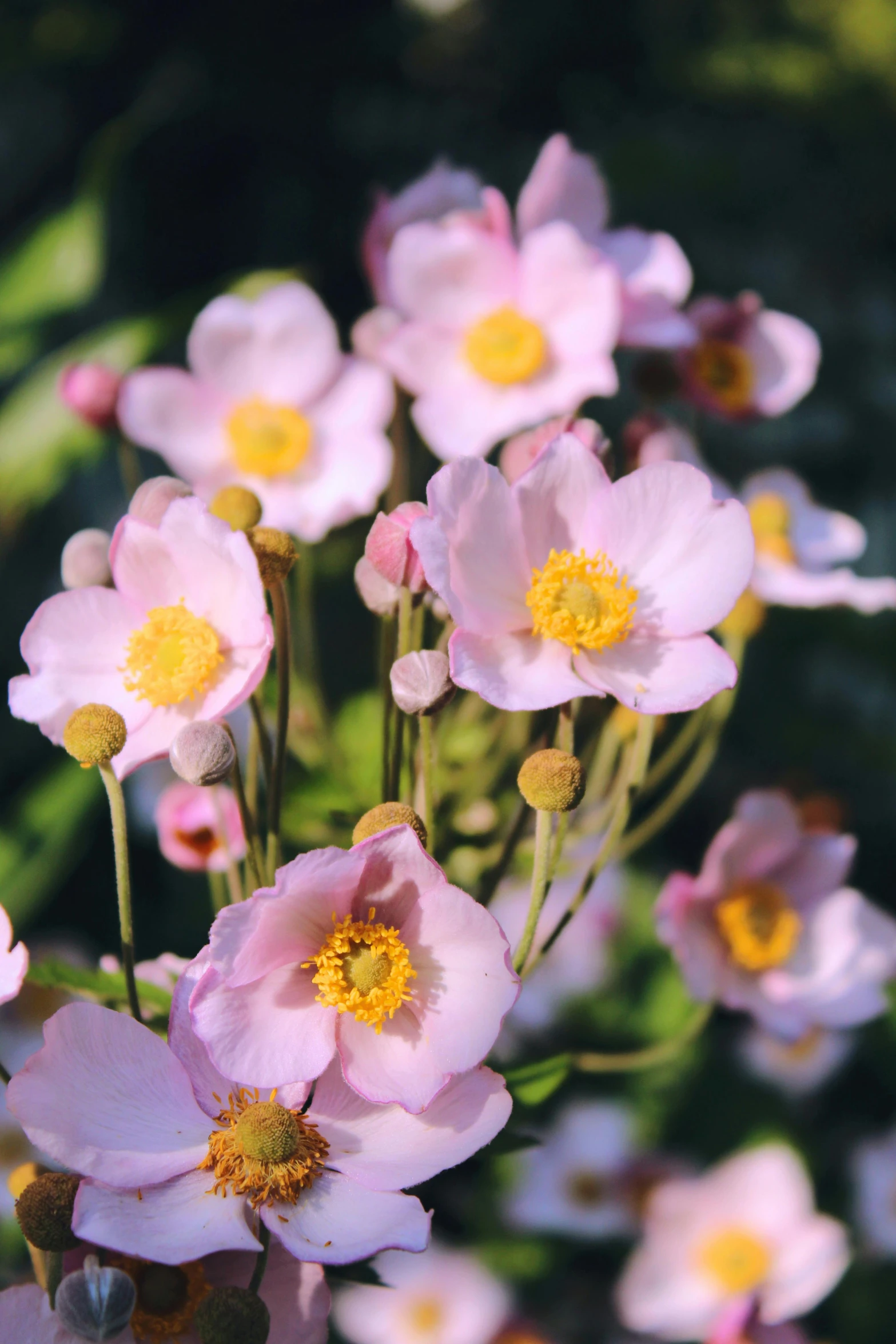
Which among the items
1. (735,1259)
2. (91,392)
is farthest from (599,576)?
(735,1259)

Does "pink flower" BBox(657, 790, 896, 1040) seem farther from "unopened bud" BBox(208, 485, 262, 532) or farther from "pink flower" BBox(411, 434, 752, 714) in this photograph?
"unopened bud" BBox(208, 485, 262, 532)

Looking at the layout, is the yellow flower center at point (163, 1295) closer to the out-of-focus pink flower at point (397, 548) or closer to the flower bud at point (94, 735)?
the flower bud at point (94, 735)

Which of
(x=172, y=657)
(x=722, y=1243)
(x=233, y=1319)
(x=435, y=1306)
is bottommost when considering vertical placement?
(x=435, y=1306)

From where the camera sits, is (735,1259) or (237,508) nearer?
(237,508)

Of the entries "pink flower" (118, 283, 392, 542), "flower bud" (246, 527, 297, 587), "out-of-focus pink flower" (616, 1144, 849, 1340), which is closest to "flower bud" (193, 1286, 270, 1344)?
"flower bud" (246, 527, 297, 587)

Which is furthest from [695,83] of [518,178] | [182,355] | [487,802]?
[487,802]

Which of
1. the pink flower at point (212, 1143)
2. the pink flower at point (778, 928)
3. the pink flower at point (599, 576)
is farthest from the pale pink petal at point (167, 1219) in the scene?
the pink flower at point (778, 928)

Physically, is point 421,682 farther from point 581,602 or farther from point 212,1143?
point 212,1143
